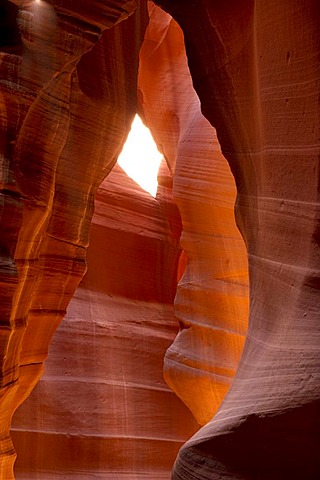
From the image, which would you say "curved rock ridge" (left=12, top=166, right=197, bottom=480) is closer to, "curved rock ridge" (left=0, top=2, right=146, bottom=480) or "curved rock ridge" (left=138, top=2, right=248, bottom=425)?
"curved rock ridge" (left=138, top=2, right=248, bottom=425)

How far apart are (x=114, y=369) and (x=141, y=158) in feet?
10.4

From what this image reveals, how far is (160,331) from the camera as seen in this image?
7.59m

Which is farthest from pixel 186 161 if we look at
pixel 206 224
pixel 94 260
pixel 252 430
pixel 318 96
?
pixel 252 430

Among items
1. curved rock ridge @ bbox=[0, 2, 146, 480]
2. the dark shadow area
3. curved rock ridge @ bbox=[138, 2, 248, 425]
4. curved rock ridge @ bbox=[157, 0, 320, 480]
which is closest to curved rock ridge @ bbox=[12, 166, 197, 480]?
curved rock ridge @ bbox=[138, 2, 248, 425]

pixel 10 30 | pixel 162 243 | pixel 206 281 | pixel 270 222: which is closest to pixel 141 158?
pixel 162 243

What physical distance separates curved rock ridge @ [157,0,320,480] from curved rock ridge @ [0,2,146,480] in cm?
104

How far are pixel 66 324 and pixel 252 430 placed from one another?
4853 mm

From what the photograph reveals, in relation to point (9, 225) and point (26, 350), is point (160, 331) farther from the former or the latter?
point (9, 225)

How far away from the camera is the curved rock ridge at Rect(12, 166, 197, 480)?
22.0 feet

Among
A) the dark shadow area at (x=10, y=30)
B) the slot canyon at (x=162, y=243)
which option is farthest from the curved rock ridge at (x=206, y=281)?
the dark shadow area at (x=10, y=30)

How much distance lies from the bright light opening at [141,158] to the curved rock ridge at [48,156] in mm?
3328

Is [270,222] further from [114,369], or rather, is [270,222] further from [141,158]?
[141,158]

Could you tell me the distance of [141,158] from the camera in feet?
31.0

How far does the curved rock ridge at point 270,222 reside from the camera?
2.42 m
